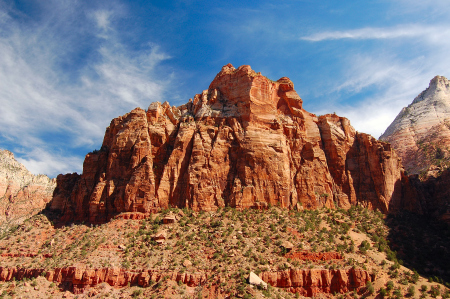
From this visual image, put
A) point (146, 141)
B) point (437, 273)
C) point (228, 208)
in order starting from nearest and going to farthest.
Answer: point (437, 273) → point (228, 208) → point (146, 141)

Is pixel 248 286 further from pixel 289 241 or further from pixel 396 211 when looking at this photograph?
pixel 396 211

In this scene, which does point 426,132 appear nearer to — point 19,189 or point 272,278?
point 272,278

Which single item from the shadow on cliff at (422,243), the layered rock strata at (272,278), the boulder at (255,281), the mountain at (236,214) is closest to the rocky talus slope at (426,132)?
the mountain at (236,214)

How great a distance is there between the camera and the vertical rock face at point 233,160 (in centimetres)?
5281

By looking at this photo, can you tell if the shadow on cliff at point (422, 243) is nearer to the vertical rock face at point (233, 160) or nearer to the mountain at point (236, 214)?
the mountain at point (236, 214)

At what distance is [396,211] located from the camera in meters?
58.8

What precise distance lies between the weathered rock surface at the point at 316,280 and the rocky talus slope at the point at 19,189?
70.2m

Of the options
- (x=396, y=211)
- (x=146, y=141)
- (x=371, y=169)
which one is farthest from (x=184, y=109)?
(x=396, y=211)

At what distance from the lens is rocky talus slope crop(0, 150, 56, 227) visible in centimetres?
9012

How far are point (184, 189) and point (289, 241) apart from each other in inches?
709

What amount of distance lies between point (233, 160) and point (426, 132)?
208 ft

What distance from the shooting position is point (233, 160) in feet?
185

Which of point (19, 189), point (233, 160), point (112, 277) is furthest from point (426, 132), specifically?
point (19, 189)

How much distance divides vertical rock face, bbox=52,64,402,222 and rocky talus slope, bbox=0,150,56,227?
39.2m
